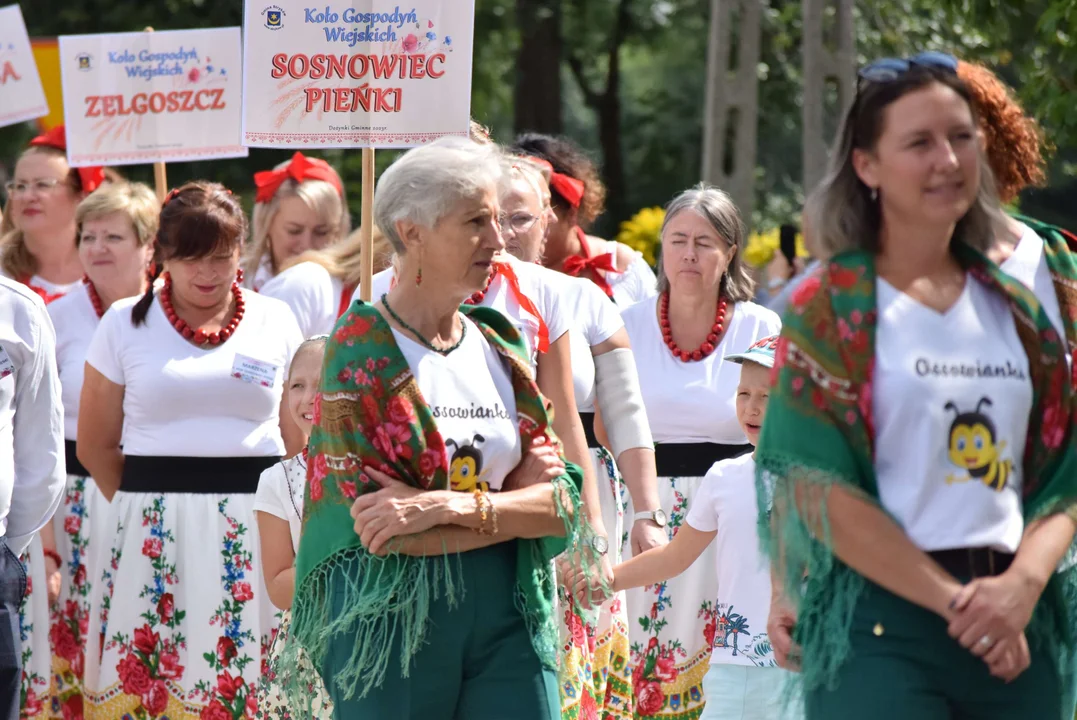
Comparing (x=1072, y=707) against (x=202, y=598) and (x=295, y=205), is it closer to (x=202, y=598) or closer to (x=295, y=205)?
(x=202, y=598)

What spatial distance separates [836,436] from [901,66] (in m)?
0.72

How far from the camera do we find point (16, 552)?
4.75m

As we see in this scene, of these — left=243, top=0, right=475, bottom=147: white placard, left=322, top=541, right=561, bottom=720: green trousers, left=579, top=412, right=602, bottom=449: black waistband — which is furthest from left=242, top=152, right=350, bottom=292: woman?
left=322, top=541, right=561, bottom=720: green trousers

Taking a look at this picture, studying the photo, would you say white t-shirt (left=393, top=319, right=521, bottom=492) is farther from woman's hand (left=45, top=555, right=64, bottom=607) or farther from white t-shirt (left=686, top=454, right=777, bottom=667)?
woman's hand (left=45, top=555, right=64, bottom=607)

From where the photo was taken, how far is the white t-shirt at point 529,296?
181 inches

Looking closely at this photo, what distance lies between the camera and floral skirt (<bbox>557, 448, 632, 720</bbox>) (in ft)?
15.2

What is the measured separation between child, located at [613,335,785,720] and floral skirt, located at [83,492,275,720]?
187 centimetres

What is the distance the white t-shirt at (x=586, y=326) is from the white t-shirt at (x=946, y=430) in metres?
1.94

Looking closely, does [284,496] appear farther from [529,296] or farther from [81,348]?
[81,348]

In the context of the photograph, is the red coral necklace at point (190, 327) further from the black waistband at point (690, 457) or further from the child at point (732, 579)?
the child at point (732, 579)

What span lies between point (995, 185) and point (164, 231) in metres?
3.52

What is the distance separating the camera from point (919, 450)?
3.07m

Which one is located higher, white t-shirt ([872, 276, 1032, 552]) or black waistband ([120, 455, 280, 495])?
white t-shirt ([872, 276, 1032, 552])

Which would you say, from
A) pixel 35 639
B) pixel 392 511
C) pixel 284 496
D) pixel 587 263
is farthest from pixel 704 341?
pixel 392 511
